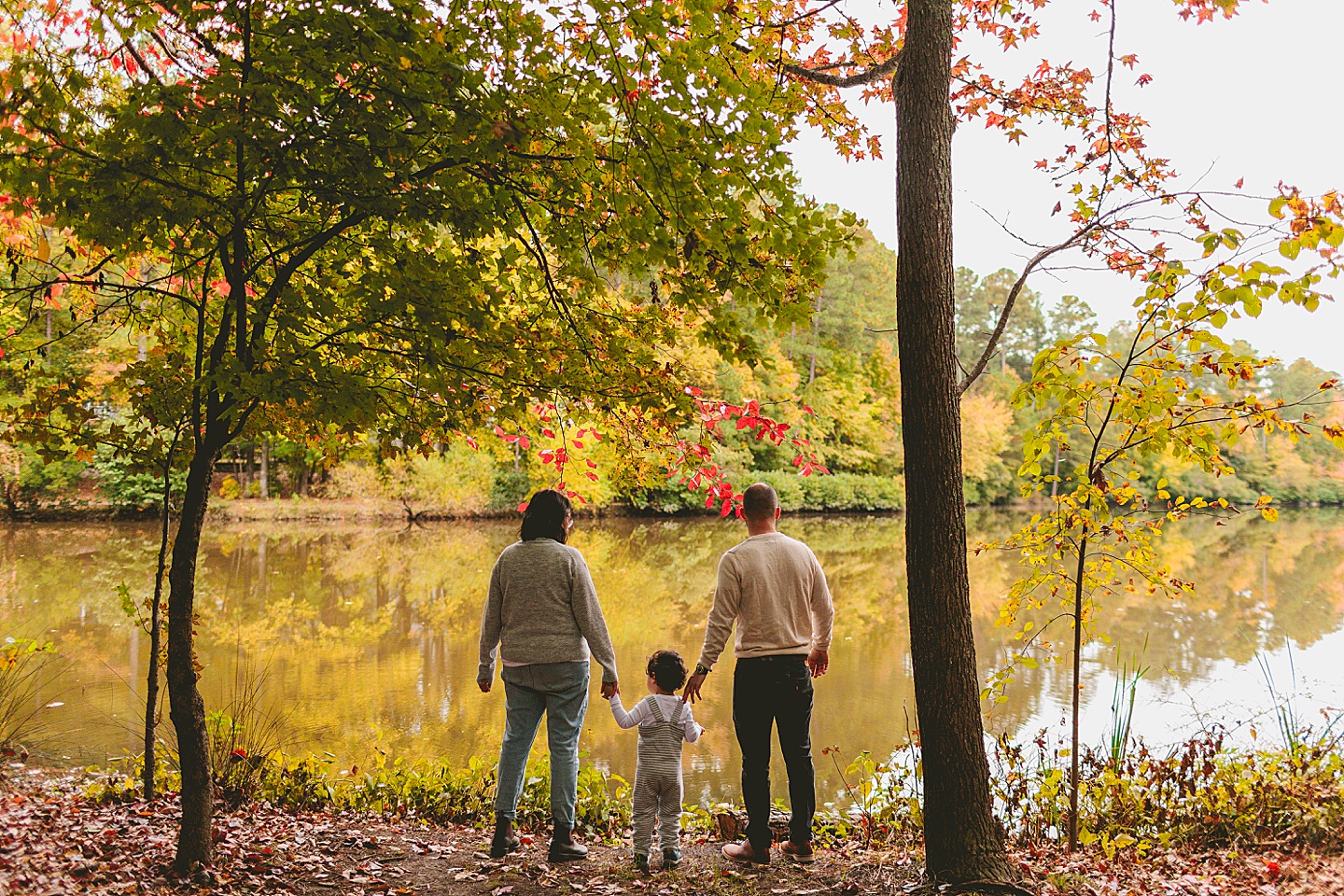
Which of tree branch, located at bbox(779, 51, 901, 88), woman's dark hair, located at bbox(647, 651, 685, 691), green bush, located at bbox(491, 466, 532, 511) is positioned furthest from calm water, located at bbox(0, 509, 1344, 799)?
green bush, located at bbox(491, 466, 532, 511)

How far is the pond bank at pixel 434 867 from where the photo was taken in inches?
111

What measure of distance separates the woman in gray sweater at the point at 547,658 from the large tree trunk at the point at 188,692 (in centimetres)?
103

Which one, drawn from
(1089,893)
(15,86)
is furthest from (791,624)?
(15,86)

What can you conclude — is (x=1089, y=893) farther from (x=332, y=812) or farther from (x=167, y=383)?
(x=167, y=383)

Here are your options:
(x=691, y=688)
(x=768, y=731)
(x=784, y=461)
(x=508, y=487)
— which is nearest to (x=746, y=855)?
(x=768, y=731)

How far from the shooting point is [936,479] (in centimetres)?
289

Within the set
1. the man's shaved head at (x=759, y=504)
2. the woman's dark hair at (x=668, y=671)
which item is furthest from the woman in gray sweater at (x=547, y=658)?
the man's shaved head at (x=759, y=504)

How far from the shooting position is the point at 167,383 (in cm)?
321

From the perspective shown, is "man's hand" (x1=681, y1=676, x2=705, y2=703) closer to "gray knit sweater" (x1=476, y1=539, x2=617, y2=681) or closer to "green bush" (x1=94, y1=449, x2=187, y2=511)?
"gray knit sweater" (x1=476, y1=539, x2=617, y2=681)

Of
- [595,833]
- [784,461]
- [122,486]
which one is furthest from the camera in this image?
[784,461]

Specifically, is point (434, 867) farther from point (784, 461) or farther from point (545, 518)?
point (784, 461)

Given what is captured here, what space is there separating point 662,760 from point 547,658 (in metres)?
0.62

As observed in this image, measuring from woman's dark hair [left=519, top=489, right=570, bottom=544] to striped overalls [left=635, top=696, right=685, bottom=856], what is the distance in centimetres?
81

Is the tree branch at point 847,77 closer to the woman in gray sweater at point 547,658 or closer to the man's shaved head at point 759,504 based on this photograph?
the man's shaved head at point 759,504
